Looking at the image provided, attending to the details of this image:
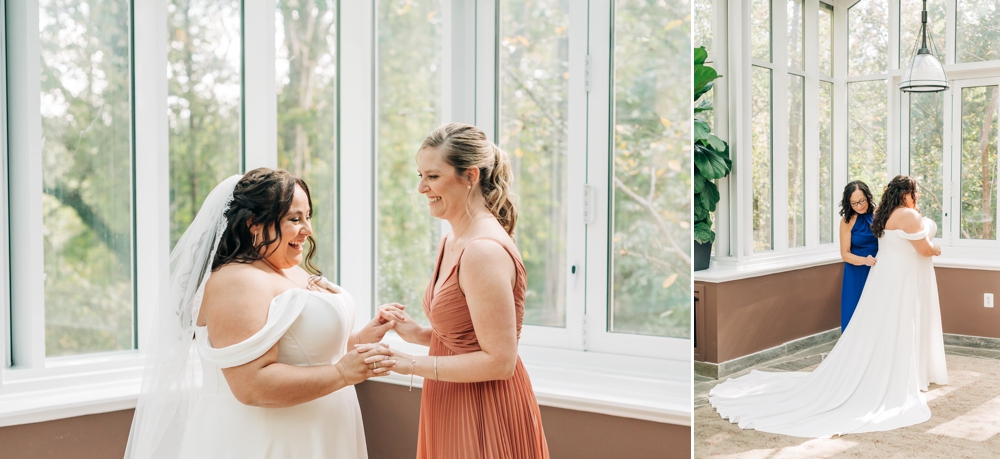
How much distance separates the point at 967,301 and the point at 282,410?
1.40 metres

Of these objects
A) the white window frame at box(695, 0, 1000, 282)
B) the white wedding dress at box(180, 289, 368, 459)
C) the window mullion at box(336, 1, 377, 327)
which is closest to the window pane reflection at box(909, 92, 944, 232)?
the white window frame at box(695, 0, 1000, 282)

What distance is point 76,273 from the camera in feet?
7.30

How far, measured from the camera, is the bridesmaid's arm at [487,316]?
1.43 meters

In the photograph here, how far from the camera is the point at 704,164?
1.39 m

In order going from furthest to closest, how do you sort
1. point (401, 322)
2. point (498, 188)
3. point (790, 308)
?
point (401, 322)
point (498, 188)
point (790, 308)

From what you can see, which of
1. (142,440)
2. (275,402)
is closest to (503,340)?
(275,402)

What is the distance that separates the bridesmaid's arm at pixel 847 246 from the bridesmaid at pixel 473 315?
2.03 feet

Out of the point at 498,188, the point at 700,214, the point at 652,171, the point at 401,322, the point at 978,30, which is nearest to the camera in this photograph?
the point at 978,30

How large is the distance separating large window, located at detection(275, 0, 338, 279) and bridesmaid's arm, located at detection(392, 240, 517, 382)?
4.66 ft

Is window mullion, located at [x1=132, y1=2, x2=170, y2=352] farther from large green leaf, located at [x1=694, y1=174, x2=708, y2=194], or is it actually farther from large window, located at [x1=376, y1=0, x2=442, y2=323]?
large green leaf, located at [x1=694, y1=174, x2=708, y2=194]

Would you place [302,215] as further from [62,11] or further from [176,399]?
[62,11]

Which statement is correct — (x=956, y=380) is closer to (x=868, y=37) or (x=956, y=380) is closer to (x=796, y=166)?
(x=796, y=166)

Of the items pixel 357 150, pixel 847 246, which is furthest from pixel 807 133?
pixel 357 150

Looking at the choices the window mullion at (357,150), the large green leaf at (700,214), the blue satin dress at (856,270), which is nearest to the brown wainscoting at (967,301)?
the blue satin dress at (856,270)
